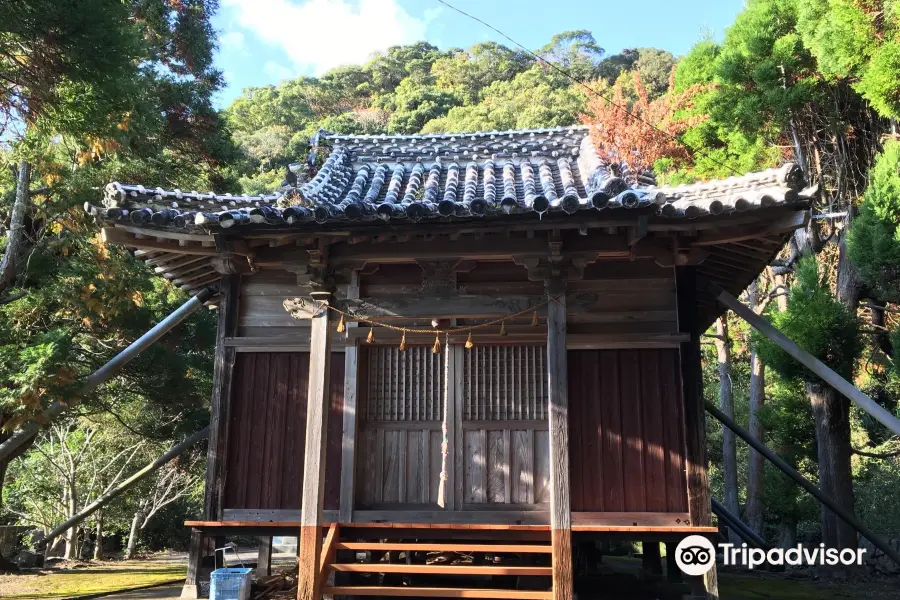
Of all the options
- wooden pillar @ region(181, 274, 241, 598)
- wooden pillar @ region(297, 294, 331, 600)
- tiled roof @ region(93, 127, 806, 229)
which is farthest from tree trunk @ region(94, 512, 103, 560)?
wooden pillar @ region(297, 294, 331, 600)

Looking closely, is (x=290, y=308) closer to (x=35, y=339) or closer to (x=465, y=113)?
(x=35, y=339)

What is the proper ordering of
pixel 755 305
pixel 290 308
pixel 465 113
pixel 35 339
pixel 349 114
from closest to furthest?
1. pixel 290 308
2. pixel 35 339
3. pixel 755 305
4. pixel 465 113
5. pixel 349 114

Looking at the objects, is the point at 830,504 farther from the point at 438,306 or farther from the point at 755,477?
the point at 755,477

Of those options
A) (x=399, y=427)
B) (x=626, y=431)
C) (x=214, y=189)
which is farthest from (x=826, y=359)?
(x=214, y=189)

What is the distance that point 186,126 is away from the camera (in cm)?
1524

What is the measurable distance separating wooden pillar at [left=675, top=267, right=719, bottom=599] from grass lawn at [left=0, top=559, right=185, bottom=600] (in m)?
8.15

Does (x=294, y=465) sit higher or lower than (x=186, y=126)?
lower

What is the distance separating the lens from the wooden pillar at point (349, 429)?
296 inches

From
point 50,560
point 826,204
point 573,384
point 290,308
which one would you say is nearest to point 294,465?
point 290,308

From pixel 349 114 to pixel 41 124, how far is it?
48235mm

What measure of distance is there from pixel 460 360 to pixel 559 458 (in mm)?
2095

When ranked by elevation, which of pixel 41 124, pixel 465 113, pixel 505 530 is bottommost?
pixel 505 530

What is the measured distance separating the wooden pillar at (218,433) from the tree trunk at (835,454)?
963 centimetres

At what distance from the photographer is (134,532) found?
17266mm
